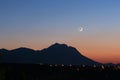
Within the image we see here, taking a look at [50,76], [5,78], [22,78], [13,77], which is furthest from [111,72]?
[5,78]

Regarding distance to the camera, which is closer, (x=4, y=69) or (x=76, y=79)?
(x=4, y=69)

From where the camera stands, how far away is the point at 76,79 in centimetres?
16512

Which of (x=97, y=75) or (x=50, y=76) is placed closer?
(x=50, y=76)

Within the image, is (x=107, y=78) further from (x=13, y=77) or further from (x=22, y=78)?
(x=22, y=78)

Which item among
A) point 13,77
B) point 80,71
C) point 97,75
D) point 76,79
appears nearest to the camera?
point 13,77

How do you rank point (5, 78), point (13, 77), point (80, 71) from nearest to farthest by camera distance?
point (5, 78)
point (13, 77)
point (80, 71)

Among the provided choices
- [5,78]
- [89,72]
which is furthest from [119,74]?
[5,78]

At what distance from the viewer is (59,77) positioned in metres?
152

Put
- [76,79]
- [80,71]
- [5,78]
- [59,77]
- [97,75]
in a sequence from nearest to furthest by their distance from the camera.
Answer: [5,78], [59,77], [76,79], [97,75], [80,71]

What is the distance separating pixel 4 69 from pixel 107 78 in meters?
96.5

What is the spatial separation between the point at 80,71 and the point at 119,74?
66.7ft

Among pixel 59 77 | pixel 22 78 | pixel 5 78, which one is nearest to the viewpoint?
pixel 5 78

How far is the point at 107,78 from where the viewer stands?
169375mm

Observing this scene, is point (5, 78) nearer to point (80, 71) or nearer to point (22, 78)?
point (22, 78)
